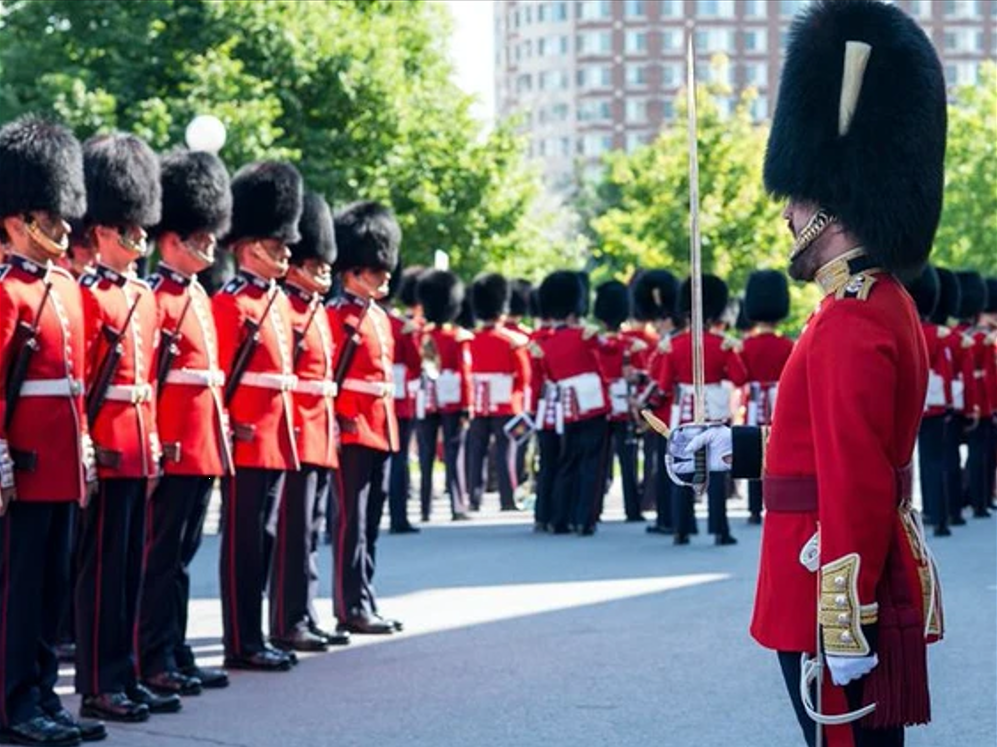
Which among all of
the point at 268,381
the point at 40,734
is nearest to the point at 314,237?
the point at 268,381

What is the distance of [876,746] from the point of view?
192 inches

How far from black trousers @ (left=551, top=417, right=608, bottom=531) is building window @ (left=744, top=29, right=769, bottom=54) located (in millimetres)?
98397

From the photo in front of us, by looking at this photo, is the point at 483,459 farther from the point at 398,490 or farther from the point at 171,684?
the point at 171,684

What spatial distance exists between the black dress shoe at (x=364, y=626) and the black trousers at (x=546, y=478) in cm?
643

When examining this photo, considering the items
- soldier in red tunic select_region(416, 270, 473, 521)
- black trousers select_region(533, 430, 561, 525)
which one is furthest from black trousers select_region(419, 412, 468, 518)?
black trousers select_region(533, 430, 561, 525)

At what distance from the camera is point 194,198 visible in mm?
9062

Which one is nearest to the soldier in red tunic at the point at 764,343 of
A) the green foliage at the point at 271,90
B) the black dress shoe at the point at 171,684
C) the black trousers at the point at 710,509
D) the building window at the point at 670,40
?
the black trousers at the point at 710,509

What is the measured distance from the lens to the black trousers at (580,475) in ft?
54.2

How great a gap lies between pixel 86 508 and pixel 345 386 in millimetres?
2435

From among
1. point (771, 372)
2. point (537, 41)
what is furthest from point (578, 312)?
point (537, 41)

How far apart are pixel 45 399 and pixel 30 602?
636mm

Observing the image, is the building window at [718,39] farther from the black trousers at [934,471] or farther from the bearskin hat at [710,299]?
the black trousers at [934,471]

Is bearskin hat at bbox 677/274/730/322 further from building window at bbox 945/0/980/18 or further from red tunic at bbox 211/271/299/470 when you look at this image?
building window at bbox 945/0/980/18

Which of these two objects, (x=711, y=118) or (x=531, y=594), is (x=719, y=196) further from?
(x=531, y=594)
